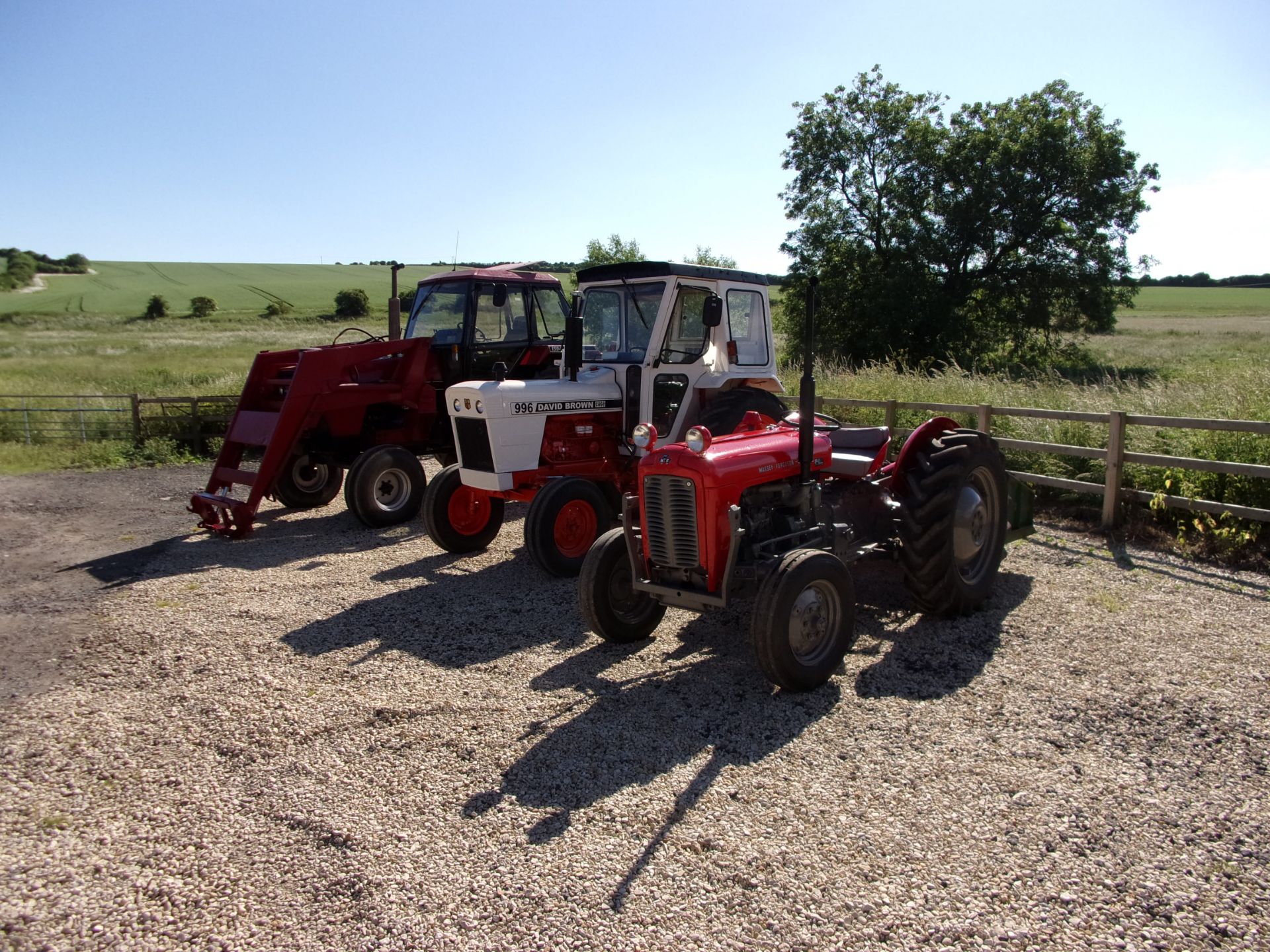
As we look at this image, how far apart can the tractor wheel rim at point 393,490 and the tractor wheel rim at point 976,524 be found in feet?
18.0

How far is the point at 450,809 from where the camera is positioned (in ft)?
11.2

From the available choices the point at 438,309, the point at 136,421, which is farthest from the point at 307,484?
the point at 136,421

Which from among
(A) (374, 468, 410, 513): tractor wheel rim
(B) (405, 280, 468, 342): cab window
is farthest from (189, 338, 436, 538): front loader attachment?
(A) (374, 468, 410, 513): tractor wheel rim

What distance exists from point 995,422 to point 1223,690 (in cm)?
560

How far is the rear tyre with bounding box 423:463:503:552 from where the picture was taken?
24.1ft

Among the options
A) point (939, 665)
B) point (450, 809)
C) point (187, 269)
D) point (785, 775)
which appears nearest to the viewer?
point (450, 809)

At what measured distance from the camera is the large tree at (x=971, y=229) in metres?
21.1

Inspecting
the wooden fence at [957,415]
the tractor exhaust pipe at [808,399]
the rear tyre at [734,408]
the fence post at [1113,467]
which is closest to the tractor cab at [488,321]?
the rear tyre at [734,408]

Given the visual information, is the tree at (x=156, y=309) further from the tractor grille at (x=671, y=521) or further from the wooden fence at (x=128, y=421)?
the tractor grille at (x=671, y=521)

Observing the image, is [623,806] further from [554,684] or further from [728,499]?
[728,499]

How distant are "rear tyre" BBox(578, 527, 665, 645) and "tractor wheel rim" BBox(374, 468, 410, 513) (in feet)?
14.1

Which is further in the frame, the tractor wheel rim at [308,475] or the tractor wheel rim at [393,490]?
the tractor wheel rim at [308,475]

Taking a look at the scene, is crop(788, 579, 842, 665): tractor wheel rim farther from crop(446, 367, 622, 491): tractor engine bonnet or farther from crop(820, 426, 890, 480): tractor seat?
crop(446, 367, 622, 491): tractor engine bonnet

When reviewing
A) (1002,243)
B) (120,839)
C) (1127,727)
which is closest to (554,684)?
(120,839)
